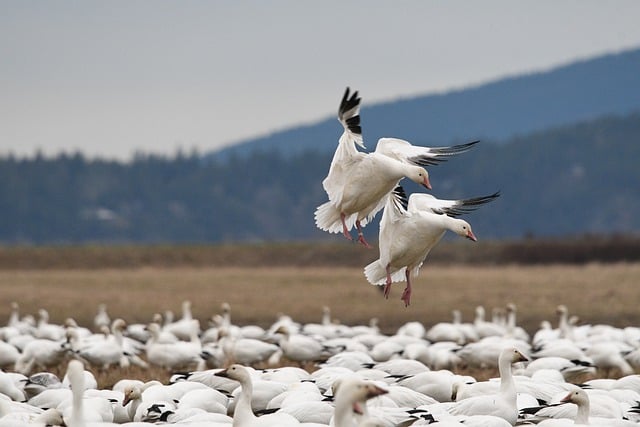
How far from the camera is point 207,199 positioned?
11962cm

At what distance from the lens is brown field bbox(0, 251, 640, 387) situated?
20.2 meters

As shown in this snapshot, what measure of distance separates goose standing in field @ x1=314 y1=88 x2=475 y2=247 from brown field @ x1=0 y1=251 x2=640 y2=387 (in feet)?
29.8

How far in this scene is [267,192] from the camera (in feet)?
399

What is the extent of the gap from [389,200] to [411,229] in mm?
357

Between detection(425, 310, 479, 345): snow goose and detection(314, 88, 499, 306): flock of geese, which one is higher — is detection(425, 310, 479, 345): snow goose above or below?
below

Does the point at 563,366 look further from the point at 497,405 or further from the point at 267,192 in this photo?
the point at 267,192

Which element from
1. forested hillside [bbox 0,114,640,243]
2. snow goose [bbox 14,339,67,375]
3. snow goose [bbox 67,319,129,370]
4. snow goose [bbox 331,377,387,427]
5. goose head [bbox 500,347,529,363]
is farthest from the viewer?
forested hillside [bbox 0,114,640,243]

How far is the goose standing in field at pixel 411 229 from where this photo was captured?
938 cm

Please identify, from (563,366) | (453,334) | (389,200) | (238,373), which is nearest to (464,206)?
(389,200)

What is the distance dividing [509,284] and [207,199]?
9529cm

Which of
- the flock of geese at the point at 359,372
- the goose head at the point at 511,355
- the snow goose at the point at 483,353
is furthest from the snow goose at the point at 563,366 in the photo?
the goose head at the point at 511,355

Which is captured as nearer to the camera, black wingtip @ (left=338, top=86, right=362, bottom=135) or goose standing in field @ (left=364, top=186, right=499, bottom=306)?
Answer: black wingtip @ (left=338, top=86, right=362, bottom=135)

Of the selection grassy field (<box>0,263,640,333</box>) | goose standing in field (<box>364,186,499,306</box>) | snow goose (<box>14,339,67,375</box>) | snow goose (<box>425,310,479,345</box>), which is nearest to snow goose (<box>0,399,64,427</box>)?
goose standing in field (<box>364,186,499,306</box>)

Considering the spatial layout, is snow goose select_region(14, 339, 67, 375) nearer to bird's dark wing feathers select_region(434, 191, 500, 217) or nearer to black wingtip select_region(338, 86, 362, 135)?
bird's dark wing feathers select_region(434, 191, 500, 217)
